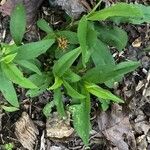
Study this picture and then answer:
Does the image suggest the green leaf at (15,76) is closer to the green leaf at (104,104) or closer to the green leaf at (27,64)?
the green leaf at (27,64)

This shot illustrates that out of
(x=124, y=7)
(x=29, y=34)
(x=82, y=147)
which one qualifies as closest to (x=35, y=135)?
(x=82, y=147)

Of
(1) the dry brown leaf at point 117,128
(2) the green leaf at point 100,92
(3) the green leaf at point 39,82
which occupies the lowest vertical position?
(1) the dry brown leaf at point 117,128

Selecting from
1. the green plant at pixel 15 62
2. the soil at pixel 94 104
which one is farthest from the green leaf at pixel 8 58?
the soil at pixel 94 104

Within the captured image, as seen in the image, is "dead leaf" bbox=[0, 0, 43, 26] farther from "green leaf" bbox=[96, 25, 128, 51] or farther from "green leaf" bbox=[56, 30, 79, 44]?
"green leaf" bbox=[96, 25, 128, 51]

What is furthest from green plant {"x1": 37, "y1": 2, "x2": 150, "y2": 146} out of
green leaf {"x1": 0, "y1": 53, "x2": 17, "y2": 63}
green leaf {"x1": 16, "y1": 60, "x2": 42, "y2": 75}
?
green leaf {"x1": 0, "y1": 53, "x2": 17, "y2": 63}

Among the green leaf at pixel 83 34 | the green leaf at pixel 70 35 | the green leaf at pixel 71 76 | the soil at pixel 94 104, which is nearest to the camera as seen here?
the green leaf at pixel 83 34

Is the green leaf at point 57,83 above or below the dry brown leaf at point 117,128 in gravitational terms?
above

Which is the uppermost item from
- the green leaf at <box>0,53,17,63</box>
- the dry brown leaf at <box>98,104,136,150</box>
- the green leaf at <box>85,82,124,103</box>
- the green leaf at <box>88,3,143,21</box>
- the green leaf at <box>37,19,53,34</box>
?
the green leaf at <box>88,3,143,21</box>
